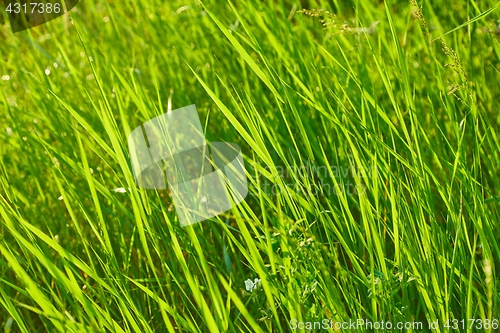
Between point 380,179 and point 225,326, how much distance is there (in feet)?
1.33

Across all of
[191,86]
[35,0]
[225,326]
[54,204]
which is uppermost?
[35,0]

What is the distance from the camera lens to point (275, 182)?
82cm

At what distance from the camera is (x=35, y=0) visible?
2.12 meters

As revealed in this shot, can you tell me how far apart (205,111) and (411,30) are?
0.84 m

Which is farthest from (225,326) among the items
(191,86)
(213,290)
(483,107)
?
(191,86)

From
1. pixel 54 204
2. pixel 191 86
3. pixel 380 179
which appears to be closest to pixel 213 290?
pixel 380 179

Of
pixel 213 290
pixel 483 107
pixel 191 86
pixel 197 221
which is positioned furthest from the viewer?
pixel 191 86

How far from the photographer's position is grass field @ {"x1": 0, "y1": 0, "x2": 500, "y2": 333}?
760 millimetres

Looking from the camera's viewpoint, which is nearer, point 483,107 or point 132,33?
point 483,107

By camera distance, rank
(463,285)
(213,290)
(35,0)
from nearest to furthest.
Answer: (213,290), (463,285), (35,0)

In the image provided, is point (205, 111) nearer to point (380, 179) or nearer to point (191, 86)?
point (191, 86)

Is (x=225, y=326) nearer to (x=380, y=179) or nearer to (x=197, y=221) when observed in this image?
(x=197, y=221)

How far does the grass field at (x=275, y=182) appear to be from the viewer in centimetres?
76

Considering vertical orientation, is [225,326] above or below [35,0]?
below
